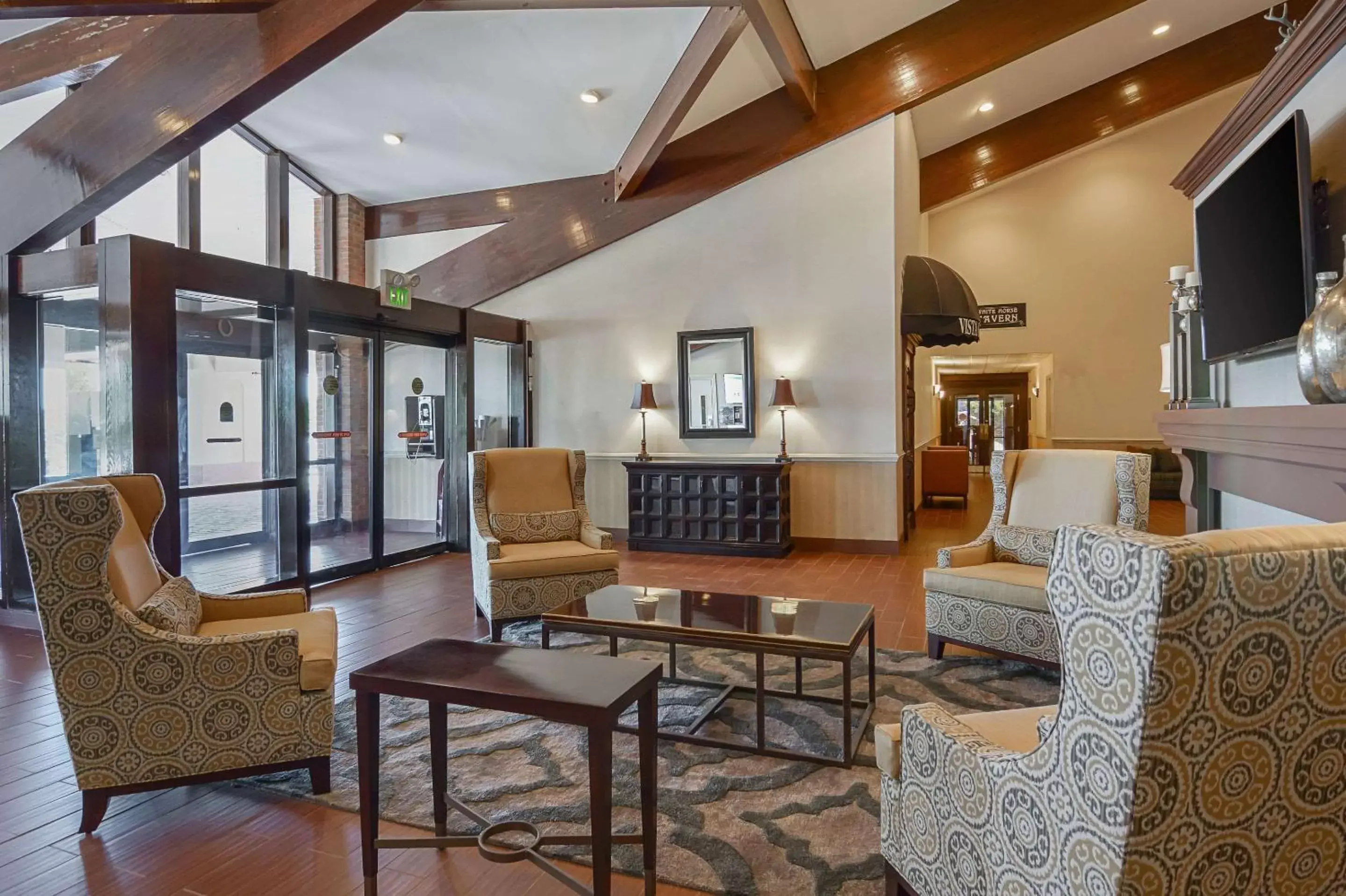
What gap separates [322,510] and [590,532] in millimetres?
2700

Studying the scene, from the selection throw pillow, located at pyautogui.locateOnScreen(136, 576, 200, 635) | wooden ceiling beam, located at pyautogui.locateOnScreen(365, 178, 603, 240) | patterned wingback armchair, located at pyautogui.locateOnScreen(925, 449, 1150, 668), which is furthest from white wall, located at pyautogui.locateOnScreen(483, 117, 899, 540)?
throw pillow, located at pyautogui.locateOnScreen(136, 576, 200, 635)

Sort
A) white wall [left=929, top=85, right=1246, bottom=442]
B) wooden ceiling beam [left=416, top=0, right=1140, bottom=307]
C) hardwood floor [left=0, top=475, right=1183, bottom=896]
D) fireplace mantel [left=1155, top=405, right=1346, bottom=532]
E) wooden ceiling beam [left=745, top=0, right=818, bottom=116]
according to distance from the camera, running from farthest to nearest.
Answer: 1. white wall [left=929, top=85, right=1246, bottom=442]
2. wooden ceiling beam [left=416, top=0, right=1140, bottom=307]
3. wooden ceiling beam [left=745, top=0, right=818, bottom=116]
4. fireplace mantel [left=1155, top=405, right=1346, bottom=532]
5. hardwood floor [left=0, top=475, right=1183, bottom=896]

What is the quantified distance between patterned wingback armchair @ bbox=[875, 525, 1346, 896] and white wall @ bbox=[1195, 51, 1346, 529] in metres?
1.36

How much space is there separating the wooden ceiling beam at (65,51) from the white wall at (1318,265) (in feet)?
20.2

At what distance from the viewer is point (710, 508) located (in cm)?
687

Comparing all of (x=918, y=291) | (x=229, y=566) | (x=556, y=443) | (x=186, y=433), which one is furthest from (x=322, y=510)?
(x=918, y=291)

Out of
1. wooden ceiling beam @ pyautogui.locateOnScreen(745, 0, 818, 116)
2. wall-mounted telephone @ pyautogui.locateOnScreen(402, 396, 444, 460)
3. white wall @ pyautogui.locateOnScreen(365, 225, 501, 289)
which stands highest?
wooden ceiling beam @ pyautogui.locateOnScreen(745, 0, 818, 116)

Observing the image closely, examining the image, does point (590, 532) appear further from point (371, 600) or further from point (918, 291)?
point (918, 291)

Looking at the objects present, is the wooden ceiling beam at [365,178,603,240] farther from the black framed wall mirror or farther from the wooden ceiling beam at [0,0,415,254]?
the wooden ceiling beam at [0,0,415,254]

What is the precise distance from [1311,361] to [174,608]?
3.83 metres

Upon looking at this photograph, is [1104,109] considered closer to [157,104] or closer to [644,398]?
[644,398]

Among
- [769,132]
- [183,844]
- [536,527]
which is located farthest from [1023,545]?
[769,132]

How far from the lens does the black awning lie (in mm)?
7258

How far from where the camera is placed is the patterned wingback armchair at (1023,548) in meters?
3.38
